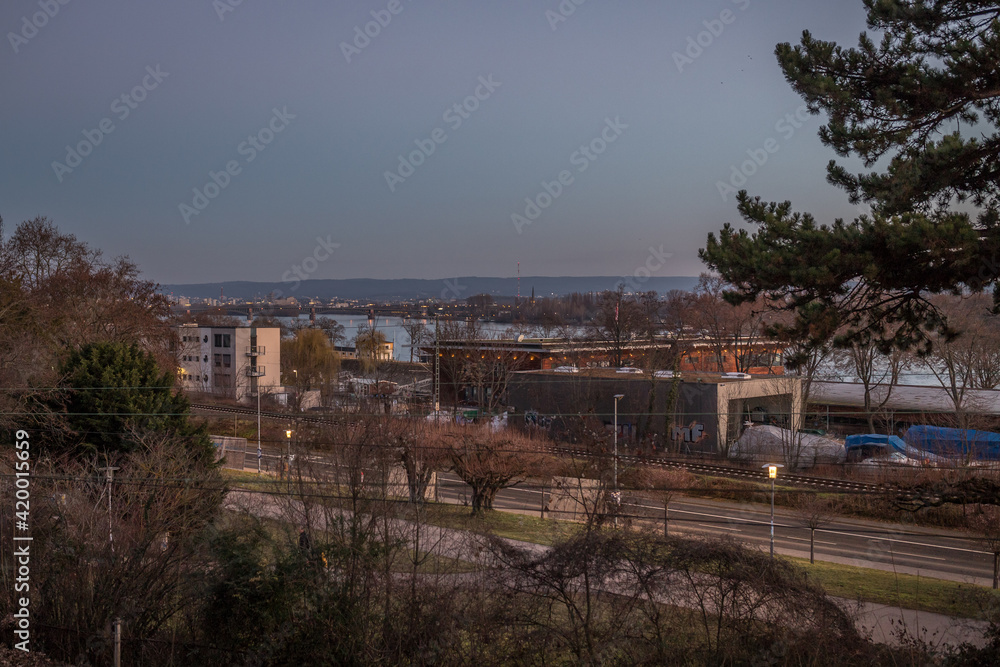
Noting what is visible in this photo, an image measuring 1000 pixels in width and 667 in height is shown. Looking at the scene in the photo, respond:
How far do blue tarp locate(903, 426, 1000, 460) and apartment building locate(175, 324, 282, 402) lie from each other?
3916cm

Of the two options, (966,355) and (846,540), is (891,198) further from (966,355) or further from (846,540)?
(966,355)

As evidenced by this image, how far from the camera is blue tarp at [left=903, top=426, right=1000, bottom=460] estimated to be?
74.5 feet

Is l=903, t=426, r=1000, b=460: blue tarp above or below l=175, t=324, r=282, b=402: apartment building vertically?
below

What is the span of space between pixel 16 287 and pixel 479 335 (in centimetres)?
3102

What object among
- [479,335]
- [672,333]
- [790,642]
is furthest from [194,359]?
[790,642]

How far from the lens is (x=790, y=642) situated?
730 cm

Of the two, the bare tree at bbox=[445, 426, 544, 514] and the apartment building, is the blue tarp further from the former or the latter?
the apartment building

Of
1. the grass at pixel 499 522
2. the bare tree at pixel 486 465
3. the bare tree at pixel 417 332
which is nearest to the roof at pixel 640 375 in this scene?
the bare tree at pixel 486 465

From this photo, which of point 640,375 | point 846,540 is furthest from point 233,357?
point 846,540

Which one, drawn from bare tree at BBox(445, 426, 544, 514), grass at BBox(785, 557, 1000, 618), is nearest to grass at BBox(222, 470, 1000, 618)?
grass at BBox(785, 557, 1000, 618)

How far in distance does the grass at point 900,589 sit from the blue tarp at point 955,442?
30.6 ft

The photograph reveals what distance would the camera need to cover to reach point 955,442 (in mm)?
23359

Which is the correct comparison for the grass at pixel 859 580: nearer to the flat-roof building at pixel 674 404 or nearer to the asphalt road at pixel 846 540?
the asphalt road at pixel 846 540

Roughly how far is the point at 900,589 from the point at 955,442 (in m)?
13.3
